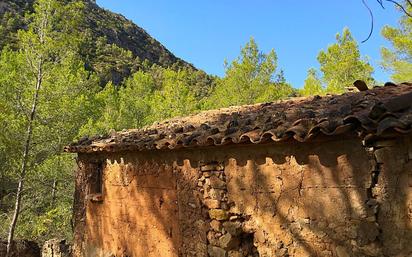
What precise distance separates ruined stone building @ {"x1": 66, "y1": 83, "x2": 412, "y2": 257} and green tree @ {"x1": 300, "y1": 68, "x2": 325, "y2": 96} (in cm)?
1561

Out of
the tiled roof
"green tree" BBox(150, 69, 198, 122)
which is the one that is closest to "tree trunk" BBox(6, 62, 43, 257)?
the tiled roof

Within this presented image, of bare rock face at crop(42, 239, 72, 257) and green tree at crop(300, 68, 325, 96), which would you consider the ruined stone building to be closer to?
bare rock face at crop(42, 239, 72, 257)

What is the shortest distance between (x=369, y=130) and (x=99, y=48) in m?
55.2

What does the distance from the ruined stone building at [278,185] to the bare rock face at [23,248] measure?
6.74 m

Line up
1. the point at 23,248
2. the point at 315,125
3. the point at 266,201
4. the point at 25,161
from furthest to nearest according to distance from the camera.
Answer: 1. the point at 23,248
2. the point at 25,161
3. the point at 266,201
4. the point at 315,125

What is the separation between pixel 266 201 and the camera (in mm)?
4594

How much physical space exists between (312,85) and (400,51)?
5.74 metres

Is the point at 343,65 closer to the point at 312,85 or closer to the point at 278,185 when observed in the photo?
the point at 312,85

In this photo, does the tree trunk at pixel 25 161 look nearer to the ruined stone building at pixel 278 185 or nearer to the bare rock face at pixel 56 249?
the bare rock face at pixel 56 249

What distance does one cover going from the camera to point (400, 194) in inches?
134

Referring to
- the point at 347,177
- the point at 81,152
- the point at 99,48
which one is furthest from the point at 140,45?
the point at 347,177

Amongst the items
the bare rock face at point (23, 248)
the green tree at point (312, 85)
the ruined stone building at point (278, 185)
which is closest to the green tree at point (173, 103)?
the green tree at point (312, 85)

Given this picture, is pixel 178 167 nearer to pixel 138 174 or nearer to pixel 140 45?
pixel 138 174

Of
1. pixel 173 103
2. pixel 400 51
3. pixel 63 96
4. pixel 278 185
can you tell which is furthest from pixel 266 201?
pixel 173 103
